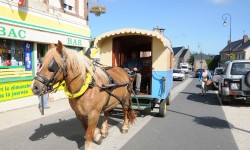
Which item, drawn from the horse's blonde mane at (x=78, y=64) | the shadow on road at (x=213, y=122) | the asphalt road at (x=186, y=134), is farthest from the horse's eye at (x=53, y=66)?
the shadow on road at (x=213, y=122)

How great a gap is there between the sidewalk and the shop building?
0.26 m

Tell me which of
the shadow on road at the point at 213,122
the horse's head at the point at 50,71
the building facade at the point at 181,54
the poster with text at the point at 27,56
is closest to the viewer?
the horse's head at the point at 50,71

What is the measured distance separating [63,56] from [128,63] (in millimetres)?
4234

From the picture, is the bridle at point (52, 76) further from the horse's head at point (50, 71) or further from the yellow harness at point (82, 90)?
the yellow harness at point (82, 90)

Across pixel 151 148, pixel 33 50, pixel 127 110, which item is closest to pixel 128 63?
pixel 127 110

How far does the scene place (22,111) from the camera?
948 centimetres

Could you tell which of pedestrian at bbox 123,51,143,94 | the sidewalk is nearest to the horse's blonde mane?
pedestrian at bbox 123,51,143,94

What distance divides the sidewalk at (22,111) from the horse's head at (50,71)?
391 cm

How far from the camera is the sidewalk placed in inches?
309

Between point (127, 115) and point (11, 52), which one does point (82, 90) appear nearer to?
point (127, 115)

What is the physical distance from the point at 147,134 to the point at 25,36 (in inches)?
281

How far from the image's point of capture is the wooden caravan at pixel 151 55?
25.4ft

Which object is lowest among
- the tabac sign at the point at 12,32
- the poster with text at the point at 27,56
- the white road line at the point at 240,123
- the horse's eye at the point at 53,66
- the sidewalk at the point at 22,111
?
the white road line at the point at 240,123

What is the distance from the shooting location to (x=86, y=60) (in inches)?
185
